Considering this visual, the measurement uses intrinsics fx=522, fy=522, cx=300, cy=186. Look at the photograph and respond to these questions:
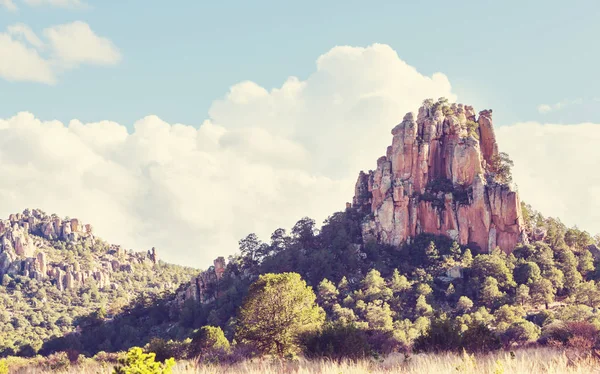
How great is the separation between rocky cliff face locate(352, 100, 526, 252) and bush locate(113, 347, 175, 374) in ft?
270

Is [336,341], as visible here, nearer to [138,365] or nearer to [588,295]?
[138,365]

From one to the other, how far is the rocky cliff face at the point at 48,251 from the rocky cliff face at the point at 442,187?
9418cm

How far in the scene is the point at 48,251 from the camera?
168 m

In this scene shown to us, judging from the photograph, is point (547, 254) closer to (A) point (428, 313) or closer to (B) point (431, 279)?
(B) point (431, 279)

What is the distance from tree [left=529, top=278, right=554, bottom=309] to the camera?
2766 inches

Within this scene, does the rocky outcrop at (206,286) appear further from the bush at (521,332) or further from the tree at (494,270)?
the bush at (521,332)

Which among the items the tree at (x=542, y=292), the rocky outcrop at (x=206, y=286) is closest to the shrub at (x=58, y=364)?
the rocky outcrop at (x=206, y=286)

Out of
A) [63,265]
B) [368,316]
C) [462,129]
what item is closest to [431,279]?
[368,316]

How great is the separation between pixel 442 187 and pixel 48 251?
433 feet

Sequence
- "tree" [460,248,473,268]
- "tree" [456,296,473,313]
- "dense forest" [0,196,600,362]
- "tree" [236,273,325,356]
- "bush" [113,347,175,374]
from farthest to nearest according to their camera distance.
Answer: "tree" [460,248,473,268]
"tree" [456,296,473,313]
"dense forest" [0,196,600,362]
"tree" [236,273,325,356]
"bush" [113,347,175,374]

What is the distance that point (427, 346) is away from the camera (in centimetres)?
3234

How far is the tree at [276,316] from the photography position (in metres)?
37.1

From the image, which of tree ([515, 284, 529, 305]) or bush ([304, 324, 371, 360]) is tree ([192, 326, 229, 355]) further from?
tree ([515, 284, 529, 305])

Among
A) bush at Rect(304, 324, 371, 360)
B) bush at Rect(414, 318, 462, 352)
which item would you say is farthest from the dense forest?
bush at Rect(304, 324, 371, 360)
